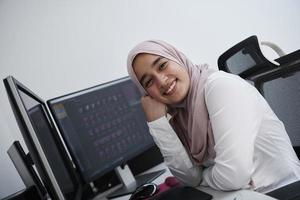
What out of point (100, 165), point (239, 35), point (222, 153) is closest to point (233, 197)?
point (222, 153)

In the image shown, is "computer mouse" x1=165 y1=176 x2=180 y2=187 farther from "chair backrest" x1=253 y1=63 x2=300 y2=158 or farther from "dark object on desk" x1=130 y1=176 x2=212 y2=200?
"chair backrest" x1=253 y1=63 x2=300 y2=158

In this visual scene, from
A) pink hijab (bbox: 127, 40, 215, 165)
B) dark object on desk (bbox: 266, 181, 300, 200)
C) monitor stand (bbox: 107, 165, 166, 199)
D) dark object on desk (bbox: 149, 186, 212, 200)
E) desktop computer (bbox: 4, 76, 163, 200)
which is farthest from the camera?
monitor stand (bbox: 107, 165, 166, 199)

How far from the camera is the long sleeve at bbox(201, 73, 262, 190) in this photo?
35.4 inches

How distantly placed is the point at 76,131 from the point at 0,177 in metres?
1.04

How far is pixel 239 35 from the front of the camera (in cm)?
254

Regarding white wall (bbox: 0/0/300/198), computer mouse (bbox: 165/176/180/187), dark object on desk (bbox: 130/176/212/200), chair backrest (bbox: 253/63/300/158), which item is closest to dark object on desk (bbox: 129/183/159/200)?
dark object on desk (bbox: 130/176/212/200)

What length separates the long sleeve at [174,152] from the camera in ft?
3.73

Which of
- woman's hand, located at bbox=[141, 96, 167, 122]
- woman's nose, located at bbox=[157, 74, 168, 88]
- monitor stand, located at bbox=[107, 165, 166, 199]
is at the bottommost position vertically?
monitor stand, located at bbox=[107, 165, 166, 199]

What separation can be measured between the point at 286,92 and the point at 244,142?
0.40 meters

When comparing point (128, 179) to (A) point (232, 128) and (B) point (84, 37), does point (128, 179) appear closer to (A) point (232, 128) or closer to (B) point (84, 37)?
(A) point (232, 128)

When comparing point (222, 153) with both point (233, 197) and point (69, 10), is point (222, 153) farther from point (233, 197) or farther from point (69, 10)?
point (69, 10)

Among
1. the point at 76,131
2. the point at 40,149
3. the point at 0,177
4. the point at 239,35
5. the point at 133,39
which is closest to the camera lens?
the point at 40,149

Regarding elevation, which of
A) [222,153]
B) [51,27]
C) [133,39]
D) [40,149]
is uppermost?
[51,27]

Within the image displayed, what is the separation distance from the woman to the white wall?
879 mm
